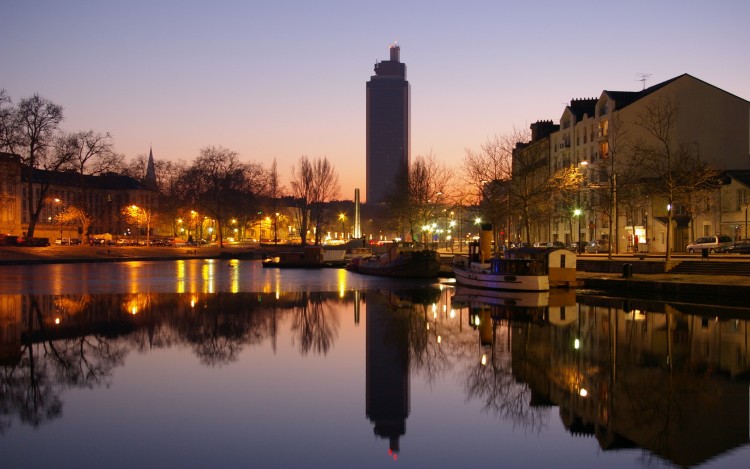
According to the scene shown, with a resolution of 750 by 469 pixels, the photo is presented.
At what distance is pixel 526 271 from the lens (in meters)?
38.8

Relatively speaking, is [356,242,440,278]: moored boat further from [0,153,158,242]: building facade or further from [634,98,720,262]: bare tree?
[0,153,158,242]: building facade

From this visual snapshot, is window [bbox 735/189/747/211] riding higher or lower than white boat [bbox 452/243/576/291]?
higher

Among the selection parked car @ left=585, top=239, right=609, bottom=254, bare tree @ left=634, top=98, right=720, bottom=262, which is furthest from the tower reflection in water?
parked car @ left=585, top=239, right=609, bottom=254

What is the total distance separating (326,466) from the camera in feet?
30.8

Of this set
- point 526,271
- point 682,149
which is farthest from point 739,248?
point 526,271

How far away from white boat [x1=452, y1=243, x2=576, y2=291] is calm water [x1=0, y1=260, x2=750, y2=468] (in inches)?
413

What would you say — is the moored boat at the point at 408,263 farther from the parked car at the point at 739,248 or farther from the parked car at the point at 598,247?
the parked car at the point at 739,248

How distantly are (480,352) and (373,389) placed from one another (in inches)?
203

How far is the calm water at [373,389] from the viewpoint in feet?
33.1

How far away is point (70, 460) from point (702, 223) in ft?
229

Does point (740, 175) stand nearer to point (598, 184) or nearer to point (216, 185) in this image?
point (598, 184)

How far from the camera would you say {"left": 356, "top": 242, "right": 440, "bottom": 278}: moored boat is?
2250 inches

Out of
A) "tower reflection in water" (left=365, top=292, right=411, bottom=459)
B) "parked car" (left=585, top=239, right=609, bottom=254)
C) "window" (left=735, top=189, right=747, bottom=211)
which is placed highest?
"window" (left=735, top=189, right=747, bottom=211)

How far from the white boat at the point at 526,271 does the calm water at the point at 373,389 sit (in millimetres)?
10490
